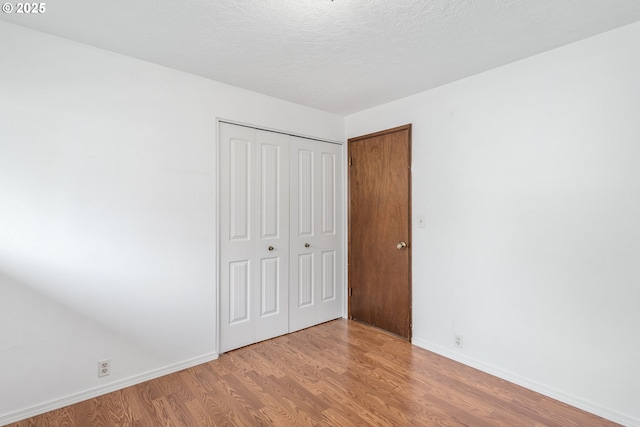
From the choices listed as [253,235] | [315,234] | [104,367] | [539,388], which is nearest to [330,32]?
[253,235]

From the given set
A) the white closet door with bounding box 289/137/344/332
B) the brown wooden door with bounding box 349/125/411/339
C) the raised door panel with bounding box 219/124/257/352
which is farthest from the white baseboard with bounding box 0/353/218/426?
the brown wooden door with bounding box 349/125/411/339

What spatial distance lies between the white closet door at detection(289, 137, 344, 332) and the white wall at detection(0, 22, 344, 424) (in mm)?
897

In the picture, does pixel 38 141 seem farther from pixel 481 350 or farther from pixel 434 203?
pixel 481 350

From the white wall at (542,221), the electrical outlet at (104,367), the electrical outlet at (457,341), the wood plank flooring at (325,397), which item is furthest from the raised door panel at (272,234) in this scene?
the electrical outlet at (457,341)

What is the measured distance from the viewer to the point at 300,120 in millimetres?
3266

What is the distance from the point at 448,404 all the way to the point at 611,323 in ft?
3.67

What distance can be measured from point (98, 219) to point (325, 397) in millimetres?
1962

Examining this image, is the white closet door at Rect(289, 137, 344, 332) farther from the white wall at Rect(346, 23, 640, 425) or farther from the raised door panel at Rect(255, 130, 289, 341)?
the white wall at Rect(346, 23, 640, 425)

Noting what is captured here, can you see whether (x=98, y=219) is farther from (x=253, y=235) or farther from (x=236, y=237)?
(x=253, y=235)

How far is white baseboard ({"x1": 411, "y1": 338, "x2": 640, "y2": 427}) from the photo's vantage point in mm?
1874

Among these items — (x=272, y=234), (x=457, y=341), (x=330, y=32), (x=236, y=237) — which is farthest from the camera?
(x=272, y=234)

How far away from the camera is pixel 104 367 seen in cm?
213

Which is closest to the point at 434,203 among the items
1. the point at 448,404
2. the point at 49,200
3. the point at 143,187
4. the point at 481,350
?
the point at 481,350

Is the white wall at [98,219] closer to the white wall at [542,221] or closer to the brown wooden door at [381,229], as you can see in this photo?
the brown wooden door at [381,229]
